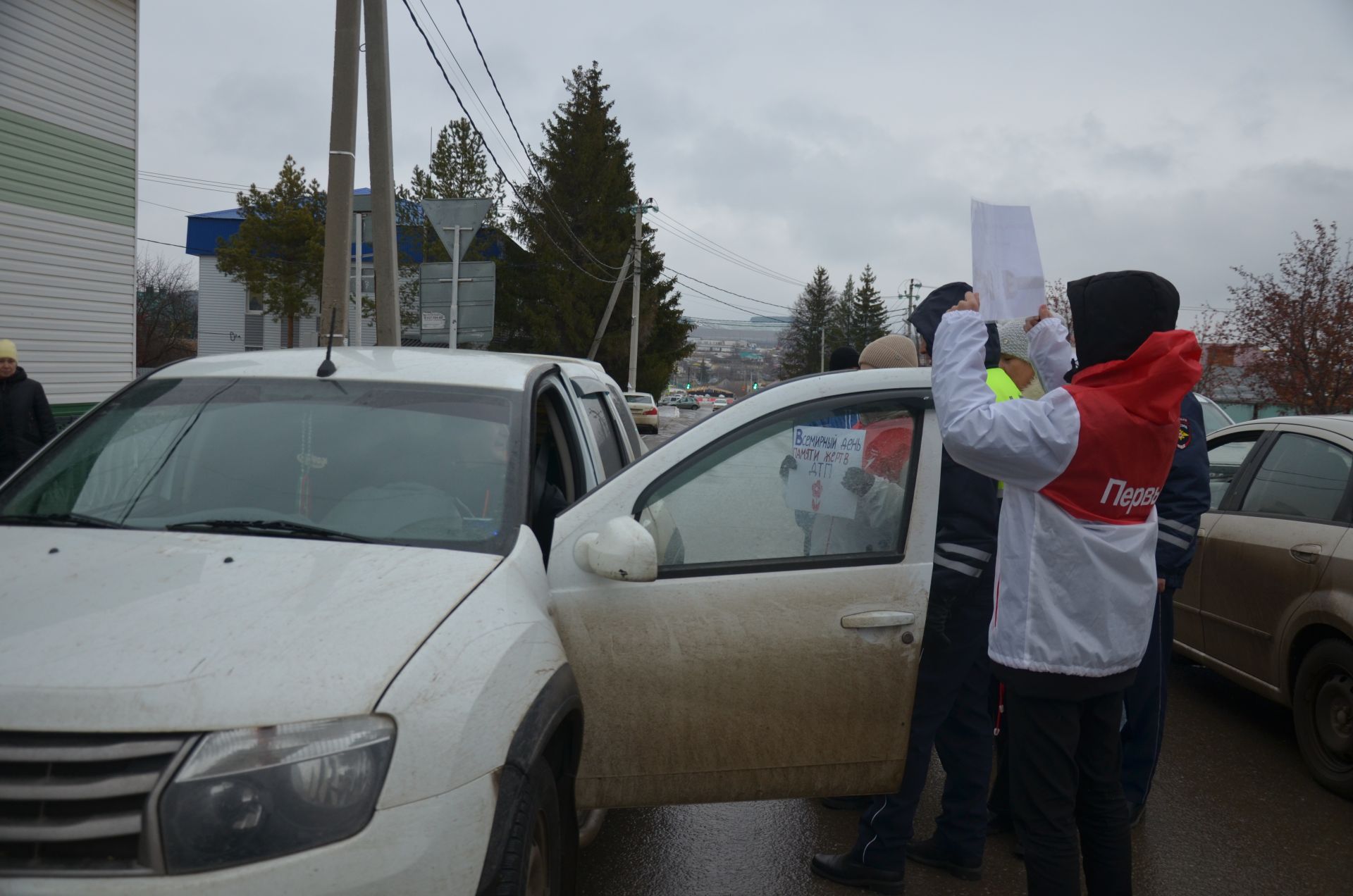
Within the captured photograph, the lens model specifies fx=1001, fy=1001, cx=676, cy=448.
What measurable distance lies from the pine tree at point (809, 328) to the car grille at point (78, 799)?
305ft

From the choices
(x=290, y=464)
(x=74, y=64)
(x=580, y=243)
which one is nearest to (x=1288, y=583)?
(x=290, y=464)

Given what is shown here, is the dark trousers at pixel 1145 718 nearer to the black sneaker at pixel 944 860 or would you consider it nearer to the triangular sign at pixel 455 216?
the black sneaker at pixel 944 860

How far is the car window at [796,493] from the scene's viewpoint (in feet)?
10.2

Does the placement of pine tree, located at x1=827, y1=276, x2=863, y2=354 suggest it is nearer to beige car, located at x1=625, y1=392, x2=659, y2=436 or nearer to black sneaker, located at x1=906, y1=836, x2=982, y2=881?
beige car, located at x1=625, y1=392, x2=659, y2=436

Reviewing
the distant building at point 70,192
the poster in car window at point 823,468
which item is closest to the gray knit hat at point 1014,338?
the poster in car window at point 823,468

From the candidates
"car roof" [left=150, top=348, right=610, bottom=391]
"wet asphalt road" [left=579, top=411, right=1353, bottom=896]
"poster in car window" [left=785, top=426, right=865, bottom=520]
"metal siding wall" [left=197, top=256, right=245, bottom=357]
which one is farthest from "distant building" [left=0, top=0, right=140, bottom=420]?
"metal siding wall" [left=197, top=256, right=245, bottom=357]

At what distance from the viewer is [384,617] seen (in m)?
2.31

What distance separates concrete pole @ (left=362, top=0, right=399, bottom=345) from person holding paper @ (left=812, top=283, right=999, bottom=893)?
9.02 m

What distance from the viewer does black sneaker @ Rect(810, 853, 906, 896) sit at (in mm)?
3500

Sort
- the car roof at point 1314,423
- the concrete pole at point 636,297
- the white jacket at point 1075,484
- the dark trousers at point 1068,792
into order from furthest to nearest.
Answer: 1. the concrete pole at point 636,297
2. the car roof at point 1314,423
3. the dark trousers at point 1068,792
4. the white jacket at point 1075,484

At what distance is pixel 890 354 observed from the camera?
4191 mm

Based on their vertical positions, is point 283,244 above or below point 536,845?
above

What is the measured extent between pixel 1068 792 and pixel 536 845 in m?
1.40

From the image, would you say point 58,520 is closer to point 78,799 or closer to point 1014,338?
point 78,799
